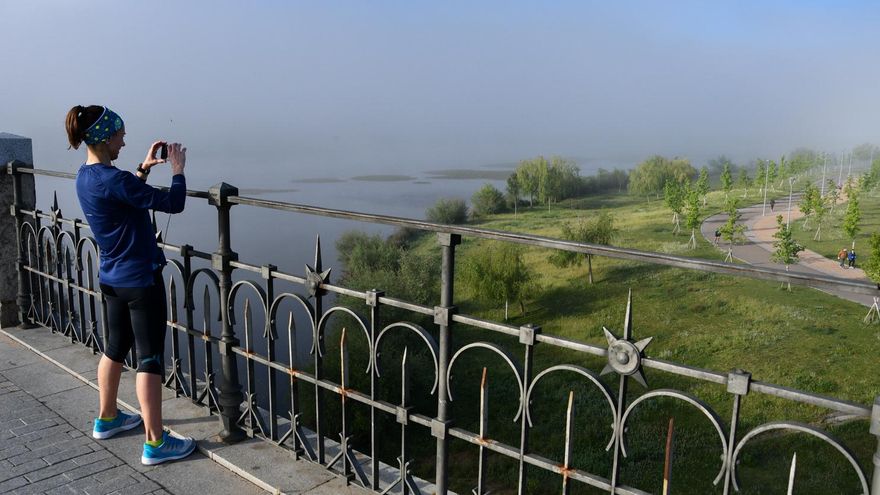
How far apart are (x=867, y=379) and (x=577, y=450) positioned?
26910 millimetres

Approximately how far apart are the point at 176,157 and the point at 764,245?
86930mm

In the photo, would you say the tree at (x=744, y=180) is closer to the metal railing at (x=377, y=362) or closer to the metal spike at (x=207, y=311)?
the metal railing at (x=377, y=362)

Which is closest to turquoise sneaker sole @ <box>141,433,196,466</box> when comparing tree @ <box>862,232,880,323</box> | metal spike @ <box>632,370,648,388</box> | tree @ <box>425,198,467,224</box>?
metal spike @ <box>632,370,648,388</box>

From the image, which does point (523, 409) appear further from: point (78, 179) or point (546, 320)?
point (546, 320)

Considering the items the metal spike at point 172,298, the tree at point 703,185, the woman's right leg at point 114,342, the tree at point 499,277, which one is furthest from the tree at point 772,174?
the woman's right leg at point 114,342

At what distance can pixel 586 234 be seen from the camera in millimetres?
73875

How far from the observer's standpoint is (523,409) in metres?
2.80

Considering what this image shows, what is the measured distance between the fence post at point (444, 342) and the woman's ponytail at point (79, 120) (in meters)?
1.84

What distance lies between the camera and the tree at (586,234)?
6906 centimetres

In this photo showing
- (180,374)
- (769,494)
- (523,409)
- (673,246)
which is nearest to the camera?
(523,409)

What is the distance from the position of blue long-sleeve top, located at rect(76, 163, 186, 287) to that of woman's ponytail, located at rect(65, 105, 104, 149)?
149 mm

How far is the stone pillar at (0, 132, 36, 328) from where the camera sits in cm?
570

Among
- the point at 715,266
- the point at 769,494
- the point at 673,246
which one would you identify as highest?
the point at 715,266

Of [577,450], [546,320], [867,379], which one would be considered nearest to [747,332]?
[867,379]
